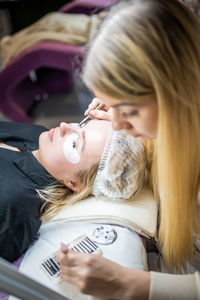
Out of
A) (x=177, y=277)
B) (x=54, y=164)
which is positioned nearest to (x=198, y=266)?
(x=177, y=277)

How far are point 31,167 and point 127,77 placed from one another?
26.3 inches

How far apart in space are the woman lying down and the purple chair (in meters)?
1.04

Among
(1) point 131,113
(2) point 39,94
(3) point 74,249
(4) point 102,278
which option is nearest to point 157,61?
(1) point 131,113

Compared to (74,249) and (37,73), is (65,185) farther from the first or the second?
(37,73)

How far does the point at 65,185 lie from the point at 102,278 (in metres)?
0.52

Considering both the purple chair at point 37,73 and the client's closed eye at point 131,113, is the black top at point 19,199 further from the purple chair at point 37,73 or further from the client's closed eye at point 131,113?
the purple chair at point 37,73

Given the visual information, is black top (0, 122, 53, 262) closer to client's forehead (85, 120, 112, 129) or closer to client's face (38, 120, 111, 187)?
client's face (38, 120, 111, 187)

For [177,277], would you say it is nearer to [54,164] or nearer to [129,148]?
[129,148]

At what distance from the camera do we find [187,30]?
2.17ft

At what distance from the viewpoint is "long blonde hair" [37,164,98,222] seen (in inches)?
44.8

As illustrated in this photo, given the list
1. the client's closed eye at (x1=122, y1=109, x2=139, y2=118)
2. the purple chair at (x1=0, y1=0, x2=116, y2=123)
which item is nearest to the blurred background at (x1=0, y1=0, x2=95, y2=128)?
the purple chair at (x1=0, y1=0, x2=116, y2=123)

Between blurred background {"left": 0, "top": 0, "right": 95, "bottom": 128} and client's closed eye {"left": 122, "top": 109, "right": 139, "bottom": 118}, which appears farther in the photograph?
blurred background {"left": 0, "top": 0, "right": 95, "bottom": 128}

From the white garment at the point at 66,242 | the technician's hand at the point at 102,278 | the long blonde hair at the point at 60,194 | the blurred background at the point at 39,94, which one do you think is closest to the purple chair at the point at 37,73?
the blurred background at the point at 39,94

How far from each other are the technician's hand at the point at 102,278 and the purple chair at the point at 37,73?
1518 millimetres
